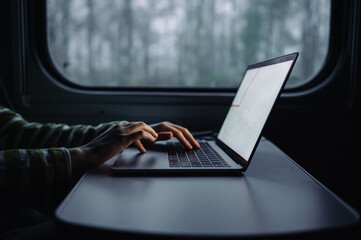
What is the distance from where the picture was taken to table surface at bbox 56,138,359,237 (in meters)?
0.40

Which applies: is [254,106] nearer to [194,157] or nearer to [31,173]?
[194,157]

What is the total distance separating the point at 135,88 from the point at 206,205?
1092mm

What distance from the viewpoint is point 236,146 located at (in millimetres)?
808

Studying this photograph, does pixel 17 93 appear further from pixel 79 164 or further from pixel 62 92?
pixel 79 164

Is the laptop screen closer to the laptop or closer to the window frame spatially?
the laptop

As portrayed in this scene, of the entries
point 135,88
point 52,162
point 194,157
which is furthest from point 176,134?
point 135,88

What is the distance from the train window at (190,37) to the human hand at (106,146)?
0.70m

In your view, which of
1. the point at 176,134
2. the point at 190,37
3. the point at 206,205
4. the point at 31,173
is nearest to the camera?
the point at 206,205

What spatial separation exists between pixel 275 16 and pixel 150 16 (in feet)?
1.88

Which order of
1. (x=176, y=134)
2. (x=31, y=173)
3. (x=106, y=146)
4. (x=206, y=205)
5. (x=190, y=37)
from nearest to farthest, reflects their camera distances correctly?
(x=206, y=205)
(x=31, y=173)
(x=106, y=146)
(x=176, y=134)
(x=190, y=37)

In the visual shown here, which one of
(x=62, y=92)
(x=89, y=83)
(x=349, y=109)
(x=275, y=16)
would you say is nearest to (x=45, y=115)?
(x=62, y=92)

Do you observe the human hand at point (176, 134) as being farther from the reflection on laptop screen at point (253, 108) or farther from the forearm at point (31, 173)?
the forearm at point (31, 173)

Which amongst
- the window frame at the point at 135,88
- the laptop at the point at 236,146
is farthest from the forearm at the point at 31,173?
the window frame at the point at 135,88

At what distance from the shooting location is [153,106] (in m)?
1.43
